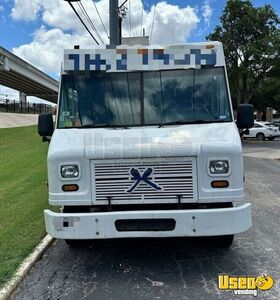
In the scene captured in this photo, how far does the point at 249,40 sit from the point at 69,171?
29359mm

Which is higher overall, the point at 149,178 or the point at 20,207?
the point at 149,178

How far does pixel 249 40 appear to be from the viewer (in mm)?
31750

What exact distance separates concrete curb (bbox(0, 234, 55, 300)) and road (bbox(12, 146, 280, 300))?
0.24ft

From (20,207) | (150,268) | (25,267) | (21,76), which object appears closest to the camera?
(25,267)

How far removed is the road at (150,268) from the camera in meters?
4.60

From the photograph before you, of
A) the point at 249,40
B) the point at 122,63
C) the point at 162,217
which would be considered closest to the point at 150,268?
the point at 162,217

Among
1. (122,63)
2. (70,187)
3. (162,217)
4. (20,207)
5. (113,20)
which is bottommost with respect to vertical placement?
(20,207)

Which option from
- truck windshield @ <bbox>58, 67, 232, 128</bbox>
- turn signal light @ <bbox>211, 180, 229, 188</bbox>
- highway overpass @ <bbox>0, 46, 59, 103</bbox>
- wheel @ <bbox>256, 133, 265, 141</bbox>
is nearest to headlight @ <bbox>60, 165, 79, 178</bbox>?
truck windshield @ <bbox>58, 67, 232, 128</bbox>

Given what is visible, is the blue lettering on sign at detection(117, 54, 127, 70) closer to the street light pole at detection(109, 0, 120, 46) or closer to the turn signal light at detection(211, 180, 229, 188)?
the turn signal light at detection(211, 180, 229, 188)

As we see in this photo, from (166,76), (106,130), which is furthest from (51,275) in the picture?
(166,76)

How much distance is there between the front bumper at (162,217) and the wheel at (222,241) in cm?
100

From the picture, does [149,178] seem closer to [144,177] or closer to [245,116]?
[144,177]

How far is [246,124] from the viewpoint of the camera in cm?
609

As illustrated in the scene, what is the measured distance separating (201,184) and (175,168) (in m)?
0.34
